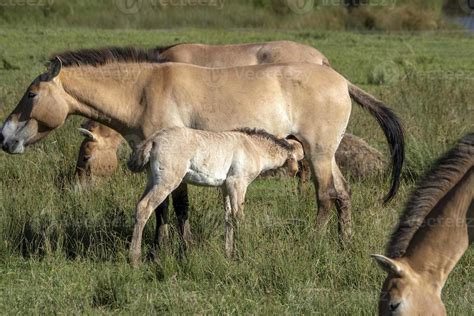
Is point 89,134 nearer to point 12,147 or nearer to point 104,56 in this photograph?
point 104,56

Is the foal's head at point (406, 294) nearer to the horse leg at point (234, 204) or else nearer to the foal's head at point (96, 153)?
the horse leg at point (234, 204)

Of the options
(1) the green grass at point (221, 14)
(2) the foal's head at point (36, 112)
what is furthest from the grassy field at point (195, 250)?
(1) the green grass at point (221, 14)

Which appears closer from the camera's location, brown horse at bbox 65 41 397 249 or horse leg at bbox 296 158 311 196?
horse leg at bbox 296 158 311 196

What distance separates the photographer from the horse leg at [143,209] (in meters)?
7.90

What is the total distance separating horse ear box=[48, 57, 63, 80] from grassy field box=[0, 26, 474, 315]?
46.4 inches

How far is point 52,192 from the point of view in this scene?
9.22 metres

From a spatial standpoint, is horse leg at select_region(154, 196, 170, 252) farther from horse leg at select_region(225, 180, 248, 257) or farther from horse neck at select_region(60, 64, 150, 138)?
horse neck at select_region(60, 64, 150, 138)

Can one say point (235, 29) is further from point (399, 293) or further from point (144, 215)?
point (399, 293)

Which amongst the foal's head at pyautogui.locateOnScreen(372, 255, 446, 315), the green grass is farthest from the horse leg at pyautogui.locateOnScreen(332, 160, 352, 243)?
the green grass

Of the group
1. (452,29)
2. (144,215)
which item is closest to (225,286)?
(144,215)

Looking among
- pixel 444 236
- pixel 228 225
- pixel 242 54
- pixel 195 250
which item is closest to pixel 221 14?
pixel 242 54

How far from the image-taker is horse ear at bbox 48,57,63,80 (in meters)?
8.55

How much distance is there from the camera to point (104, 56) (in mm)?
8992

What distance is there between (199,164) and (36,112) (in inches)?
65.7
